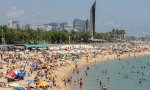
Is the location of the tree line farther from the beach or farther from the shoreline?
the shoreline

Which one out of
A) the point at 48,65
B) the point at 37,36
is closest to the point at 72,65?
the point at 48,65

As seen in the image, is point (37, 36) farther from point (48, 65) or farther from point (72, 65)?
point (48, 65)

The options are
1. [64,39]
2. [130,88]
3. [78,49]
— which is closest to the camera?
[130,88]

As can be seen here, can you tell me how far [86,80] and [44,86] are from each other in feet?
36.7

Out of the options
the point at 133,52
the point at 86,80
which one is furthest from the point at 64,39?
the point at 86,80

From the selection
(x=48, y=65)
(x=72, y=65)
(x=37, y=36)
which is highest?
(x=37, y=36)

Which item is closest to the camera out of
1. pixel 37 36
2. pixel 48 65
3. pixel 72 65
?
pixel 48 65

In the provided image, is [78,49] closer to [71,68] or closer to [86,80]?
[71,68]

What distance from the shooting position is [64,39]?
108 metres

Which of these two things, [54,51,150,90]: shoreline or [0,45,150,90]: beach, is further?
[54,51,150,90]: shoreline

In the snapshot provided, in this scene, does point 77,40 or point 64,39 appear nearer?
point 64,39

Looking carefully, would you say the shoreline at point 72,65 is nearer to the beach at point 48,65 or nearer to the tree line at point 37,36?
the beach at point 48,65

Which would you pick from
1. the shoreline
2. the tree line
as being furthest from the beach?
the tree line

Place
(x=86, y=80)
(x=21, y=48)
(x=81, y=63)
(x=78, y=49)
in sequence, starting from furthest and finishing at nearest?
(x=78, y=49), (x=21, y=48), (x=81, y=63), (x=86, y=80)
